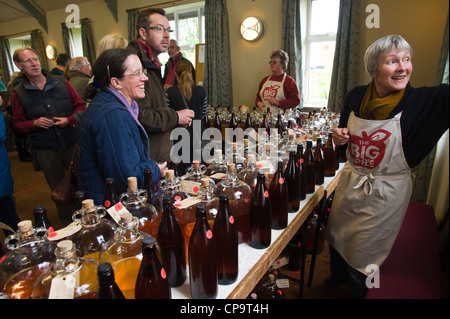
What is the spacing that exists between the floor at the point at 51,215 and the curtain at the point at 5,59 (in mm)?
5183

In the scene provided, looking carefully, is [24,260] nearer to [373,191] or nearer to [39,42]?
[373,191]

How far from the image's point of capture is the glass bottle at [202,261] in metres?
0.77

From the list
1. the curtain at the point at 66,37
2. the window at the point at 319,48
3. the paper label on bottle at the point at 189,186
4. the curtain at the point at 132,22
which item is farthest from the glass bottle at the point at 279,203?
the curtain at the point at 66,37

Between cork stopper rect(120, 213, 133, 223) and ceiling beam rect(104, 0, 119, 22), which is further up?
ceiling beam rect(104, 0, 119, 22)

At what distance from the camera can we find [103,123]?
1325mm

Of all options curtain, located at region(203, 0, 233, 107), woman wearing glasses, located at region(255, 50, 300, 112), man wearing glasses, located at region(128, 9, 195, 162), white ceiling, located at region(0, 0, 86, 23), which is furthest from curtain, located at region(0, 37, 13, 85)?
man wearing glasses, located at region(128, 9, 195, 162)

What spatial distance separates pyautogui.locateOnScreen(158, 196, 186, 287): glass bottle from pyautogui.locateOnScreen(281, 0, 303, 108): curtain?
432 centimetres

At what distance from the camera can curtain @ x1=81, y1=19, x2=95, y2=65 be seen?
24.4 ft

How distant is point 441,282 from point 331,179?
5.04 feet

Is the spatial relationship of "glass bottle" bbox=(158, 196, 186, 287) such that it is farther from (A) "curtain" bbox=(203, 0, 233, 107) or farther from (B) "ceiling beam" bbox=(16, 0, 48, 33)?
(B) "ceiling beam" bbox=(16, 0, 48, 33)

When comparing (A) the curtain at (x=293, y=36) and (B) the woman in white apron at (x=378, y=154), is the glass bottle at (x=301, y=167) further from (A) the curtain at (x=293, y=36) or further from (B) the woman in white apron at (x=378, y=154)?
(A) the curtain at (x=293, y=36)

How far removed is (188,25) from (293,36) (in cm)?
291

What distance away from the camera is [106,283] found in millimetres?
564
